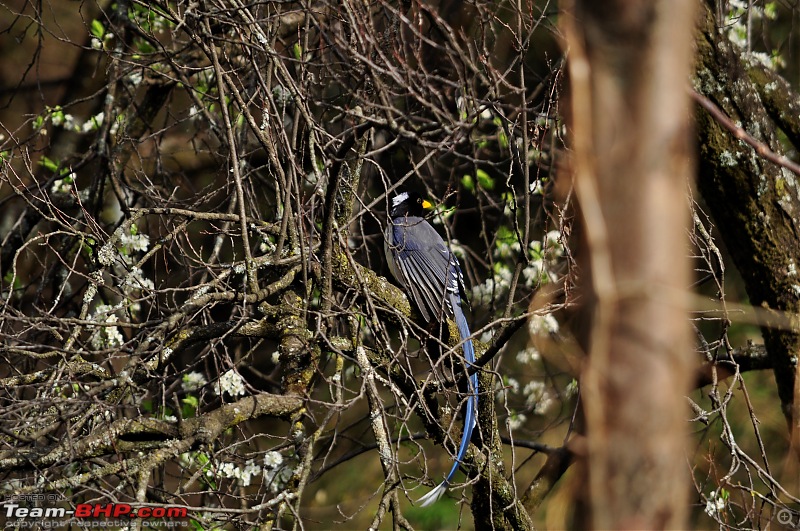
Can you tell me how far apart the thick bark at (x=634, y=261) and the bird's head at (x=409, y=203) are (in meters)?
4.34

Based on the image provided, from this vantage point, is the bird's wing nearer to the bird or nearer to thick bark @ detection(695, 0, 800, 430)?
the bird

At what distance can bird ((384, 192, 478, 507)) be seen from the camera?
3456 millimetres

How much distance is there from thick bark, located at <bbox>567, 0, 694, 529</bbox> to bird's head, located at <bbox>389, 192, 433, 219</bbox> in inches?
171

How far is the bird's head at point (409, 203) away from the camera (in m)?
5.59

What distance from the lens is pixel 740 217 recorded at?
11.5 feet

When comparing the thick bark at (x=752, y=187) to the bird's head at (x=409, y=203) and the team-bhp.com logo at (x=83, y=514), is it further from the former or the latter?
the team-bhp.com logo at (x=83, y=514)

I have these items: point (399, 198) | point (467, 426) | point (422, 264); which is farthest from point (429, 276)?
point (467, 426)

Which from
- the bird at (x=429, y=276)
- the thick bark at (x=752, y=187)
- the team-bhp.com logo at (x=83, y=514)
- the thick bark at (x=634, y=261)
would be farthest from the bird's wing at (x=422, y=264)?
the thick bark at (x=634, y=261)

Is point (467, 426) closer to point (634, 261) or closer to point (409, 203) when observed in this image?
point (634, 261)

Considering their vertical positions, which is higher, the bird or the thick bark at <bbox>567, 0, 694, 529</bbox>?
the thick bark at <bbox>567, 0, 694, 529</bbox>

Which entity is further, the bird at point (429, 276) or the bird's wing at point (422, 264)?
the bird's wing at point (422, 264)

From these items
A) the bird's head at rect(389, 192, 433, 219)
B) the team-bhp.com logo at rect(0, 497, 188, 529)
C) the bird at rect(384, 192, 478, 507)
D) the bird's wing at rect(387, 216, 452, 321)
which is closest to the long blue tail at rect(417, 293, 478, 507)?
the bird at rect(384, 192, 478, 507)

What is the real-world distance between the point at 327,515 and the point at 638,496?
6.33 meters

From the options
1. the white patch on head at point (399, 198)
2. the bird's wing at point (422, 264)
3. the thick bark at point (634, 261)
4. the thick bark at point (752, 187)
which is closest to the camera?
the thick bark at point (634, 261)
